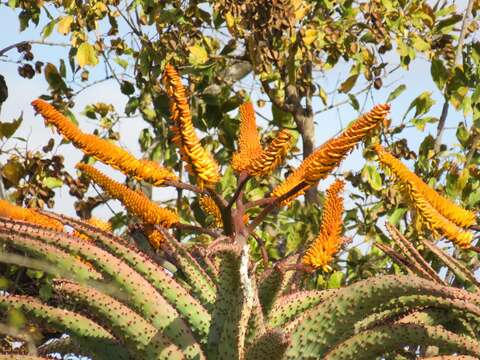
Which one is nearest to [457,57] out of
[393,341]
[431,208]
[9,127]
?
[9,127]

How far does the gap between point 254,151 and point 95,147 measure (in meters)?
0.53

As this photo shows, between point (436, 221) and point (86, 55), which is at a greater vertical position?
point (86, 55)

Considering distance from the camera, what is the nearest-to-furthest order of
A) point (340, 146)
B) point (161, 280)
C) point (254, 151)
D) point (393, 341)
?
point (340, 146) → point (393, 341) → point (161, 280) → point (254, 151)

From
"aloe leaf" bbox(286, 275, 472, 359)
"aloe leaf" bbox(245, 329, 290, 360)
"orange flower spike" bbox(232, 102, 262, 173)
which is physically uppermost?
"orange flower spike" bbox(232, 102, 262, 173)

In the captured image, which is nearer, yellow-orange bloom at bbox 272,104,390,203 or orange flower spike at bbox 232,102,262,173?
yellow-orange bloom at bbox 272,104,390,203

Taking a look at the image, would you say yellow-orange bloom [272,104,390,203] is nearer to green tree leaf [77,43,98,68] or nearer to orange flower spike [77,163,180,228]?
orange flower spike [77,163,180,228]

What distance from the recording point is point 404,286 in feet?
9.30

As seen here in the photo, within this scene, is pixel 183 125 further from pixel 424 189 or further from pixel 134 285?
pixel 424 189

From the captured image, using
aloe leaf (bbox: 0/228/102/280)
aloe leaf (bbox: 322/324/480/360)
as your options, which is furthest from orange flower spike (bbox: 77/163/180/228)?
aloe leaf (bbox: 322/324/480/360)

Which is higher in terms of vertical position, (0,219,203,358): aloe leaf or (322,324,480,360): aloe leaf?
(0,219,203,358): aloe leaf

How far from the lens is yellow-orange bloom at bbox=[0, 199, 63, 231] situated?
3361 mm

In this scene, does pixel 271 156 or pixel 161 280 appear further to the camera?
pixel 161 280

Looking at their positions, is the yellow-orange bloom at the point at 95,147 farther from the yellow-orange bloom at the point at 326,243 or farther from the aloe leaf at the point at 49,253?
the yellow-orange bloom at the point at 326,243

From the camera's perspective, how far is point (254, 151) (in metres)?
3.29
